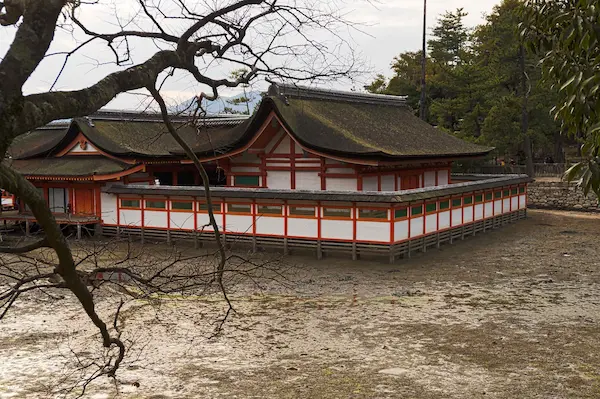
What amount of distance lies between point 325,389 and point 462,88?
29.7 m

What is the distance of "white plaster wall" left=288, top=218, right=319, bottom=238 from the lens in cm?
1914

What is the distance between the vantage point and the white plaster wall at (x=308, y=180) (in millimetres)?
21991

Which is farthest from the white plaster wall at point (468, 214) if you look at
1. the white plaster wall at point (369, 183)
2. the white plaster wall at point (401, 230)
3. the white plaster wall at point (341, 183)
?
the white plaster wall at point (401, 230)

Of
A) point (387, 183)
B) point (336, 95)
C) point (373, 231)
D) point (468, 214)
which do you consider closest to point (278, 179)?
point (387, 183)

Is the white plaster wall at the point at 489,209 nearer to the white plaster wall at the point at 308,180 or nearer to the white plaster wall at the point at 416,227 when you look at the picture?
the white plaster wall at the point at 416,227

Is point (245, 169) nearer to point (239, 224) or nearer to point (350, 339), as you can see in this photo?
point (239, 224)

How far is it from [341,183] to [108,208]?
339 inches

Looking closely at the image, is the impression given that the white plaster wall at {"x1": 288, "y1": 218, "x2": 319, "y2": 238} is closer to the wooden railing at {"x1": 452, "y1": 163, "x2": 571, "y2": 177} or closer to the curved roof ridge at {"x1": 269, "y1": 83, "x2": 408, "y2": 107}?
the curved roof ridge at {"x1": 269, "y1": 83, "x2": 408, "y2": 107}

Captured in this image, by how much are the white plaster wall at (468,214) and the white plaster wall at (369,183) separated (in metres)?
3.43

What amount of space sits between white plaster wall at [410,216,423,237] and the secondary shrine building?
6cm

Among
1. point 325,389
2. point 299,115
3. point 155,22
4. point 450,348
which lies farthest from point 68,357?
point 299,115

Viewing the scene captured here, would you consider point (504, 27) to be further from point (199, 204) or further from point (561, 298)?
point (561, 298)

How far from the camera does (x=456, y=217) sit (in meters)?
22.1

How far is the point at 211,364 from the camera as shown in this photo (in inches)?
393
